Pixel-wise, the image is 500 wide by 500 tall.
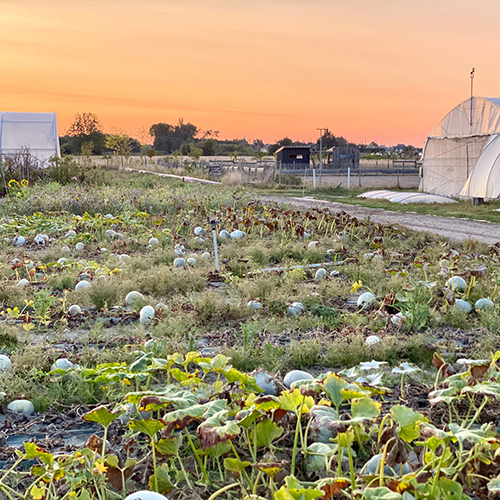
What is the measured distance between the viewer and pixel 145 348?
9.52ft

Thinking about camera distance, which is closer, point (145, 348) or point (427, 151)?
point (145, 348)

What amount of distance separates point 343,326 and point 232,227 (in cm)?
415

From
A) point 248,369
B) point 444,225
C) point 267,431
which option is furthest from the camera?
point 444,225

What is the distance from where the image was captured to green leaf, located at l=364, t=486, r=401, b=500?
1302mm

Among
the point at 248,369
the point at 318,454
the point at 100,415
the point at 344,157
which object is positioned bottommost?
the point at 248,369

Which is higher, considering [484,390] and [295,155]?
[295,155]

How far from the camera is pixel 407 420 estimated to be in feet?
5.12

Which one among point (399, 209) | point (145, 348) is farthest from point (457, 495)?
point (399, 209)

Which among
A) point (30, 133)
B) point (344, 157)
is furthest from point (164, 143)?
point (30, 133)

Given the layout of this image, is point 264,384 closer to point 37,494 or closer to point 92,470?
point 92,470

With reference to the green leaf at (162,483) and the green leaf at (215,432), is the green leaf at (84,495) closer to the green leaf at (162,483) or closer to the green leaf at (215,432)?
the green leaf at (162,483)

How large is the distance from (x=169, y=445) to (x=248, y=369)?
107 cm

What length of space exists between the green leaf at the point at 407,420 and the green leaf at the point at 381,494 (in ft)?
0.83

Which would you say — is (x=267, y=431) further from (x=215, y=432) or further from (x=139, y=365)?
(x=139, y=365)
